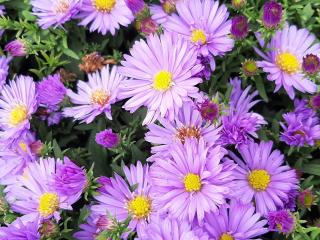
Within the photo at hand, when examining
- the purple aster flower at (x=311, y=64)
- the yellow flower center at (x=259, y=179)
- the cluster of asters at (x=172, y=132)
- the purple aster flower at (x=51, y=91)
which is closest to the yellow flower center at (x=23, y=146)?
the cluster of asters at (x=172, y=132)

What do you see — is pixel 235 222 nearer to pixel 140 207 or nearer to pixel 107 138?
pixel 140 207

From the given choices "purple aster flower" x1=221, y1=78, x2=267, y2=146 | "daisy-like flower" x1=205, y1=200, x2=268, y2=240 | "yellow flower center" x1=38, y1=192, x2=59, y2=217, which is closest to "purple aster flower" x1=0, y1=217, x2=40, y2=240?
"yellow flower center" x1=38, y1=192, x2=59, y2=217

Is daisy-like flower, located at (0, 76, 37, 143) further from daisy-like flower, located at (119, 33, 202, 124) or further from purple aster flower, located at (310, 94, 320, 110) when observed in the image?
purple aster flower, located at (310, 94, 320, 110)

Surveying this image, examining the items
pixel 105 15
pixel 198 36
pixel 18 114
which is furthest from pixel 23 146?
pixel 198 36

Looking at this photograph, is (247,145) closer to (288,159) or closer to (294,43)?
(288,159)

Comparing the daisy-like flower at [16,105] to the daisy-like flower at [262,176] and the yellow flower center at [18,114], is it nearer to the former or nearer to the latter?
the yellow flower center at [18,114]

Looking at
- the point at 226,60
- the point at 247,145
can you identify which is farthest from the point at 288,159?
the point at 226,60
